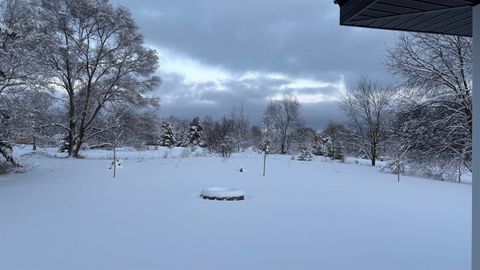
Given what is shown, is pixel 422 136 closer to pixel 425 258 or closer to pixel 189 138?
pixel 425 258

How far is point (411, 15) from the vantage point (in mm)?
2695

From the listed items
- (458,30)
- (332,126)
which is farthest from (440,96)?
(332,126)

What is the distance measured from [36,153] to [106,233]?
12308mm

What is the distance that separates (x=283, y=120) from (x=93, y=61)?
2247 centimetres

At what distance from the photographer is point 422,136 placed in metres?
13.2

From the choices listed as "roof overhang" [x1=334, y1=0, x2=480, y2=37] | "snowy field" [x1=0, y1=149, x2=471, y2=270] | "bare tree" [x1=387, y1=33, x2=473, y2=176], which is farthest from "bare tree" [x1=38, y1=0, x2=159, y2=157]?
"roof overhang" [x1=334, y1=0, x2=480, y2=37]

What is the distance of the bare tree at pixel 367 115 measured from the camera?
23.2m

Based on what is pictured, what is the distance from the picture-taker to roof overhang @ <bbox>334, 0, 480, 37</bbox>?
2.38 m

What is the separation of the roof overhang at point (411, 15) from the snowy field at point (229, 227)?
2.15 m

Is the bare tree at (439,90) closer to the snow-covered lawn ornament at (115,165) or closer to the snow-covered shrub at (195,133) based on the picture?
the snow-covered lawn ornament at (115,165)

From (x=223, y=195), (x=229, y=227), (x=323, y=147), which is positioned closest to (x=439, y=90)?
(x=223, y=195)

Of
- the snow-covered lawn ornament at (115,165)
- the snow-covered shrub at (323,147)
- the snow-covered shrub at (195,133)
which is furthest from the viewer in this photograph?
the snow-covered shrub at (195,133)

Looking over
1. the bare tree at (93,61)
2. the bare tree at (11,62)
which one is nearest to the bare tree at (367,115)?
the bare tree at (93,61)

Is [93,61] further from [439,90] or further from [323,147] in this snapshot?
[323,147]
